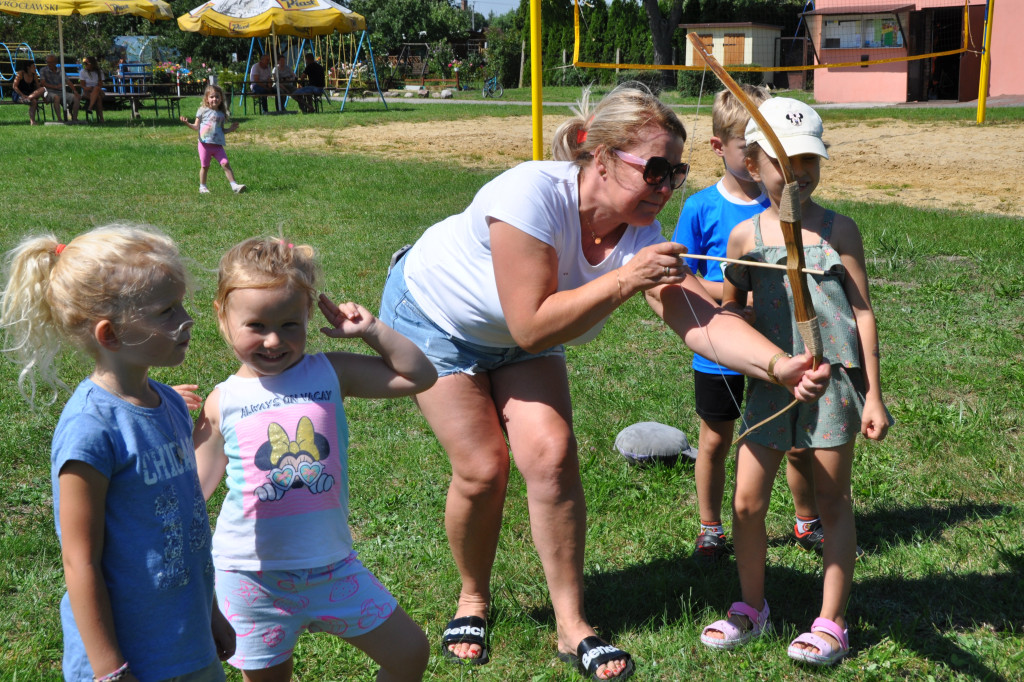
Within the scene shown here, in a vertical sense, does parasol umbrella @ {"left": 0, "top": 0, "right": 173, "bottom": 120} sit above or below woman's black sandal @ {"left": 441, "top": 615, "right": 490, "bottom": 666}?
above

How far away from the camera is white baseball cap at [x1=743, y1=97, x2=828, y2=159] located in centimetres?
285

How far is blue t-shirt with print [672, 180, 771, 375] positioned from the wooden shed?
3260cm

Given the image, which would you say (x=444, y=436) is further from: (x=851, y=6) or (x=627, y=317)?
(x=851, y=6)

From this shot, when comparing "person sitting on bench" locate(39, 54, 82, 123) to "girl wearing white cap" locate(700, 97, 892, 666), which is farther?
"person sitting on bench" locate(39, 54, 82, 123)

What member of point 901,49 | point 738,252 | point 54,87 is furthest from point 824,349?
point 901,49

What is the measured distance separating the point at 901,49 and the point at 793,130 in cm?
2730

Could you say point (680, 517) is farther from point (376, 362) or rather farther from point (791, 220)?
point (376, 362)

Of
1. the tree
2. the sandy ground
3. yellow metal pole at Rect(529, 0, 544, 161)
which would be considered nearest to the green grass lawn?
yellow metal pole at Rect(529, 0, 544, 161)

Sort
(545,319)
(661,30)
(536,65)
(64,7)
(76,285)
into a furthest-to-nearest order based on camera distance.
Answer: (661,30)
(64,7)
(536,65)
(545,319)
(76,285)

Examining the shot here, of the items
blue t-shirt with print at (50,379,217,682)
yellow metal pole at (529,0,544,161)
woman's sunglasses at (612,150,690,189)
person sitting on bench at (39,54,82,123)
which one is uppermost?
person sitting on bench at (39,54,82,123)

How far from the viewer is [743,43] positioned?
35.5m

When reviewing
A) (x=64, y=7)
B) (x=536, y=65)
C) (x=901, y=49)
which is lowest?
(x=536, y=65)

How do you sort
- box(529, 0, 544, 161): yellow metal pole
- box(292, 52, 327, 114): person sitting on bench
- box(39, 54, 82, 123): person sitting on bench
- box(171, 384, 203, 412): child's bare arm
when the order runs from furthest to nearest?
1. box(292, 52, 327, 114): person sitting on bench
2. box(39, 54, 82, 123): person sitting on bench
3. box(529, 0, 544, 161): yellow metal pole
4. box(171, 384, 203, 412): child's bare arm

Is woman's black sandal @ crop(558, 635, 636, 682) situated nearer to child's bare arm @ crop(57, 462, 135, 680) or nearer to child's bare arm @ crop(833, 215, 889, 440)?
child's bare arm @ crop(833, 215, 889, 440)
